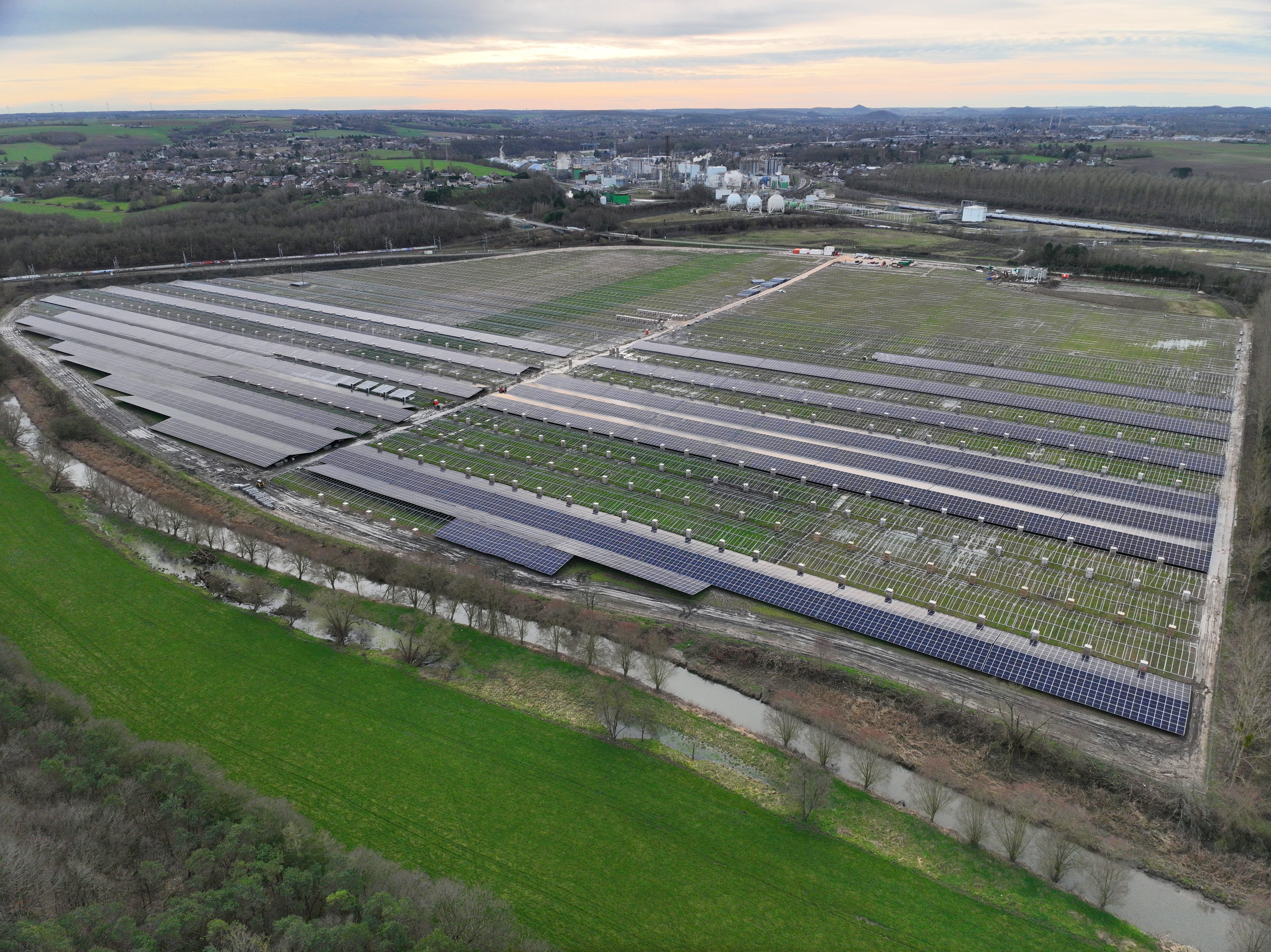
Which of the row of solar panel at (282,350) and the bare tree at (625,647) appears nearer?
the bare tree at (625,647)

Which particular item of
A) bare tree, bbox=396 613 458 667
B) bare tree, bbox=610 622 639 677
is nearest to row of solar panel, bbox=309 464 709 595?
bare tree, bbox=610 622 639 677

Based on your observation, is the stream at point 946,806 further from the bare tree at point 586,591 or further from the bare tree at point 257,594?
the bare tree at point 586,591

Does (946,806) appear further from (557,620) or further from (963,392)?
(963,392)

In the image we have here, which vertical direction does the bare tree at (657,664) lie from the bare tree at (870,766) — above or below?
above

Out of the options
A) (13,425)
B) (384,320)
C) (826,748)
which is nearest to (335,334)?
(384,320)

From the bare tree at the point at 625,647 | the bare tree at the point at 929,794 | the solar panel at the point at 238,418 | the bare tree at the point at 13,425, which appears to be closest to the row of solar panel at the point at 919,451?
the solar panel at the point at 238,418

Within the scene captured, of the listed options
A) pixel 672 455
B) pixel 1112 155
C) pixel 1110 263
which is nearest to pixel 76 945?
pixel 672 455
